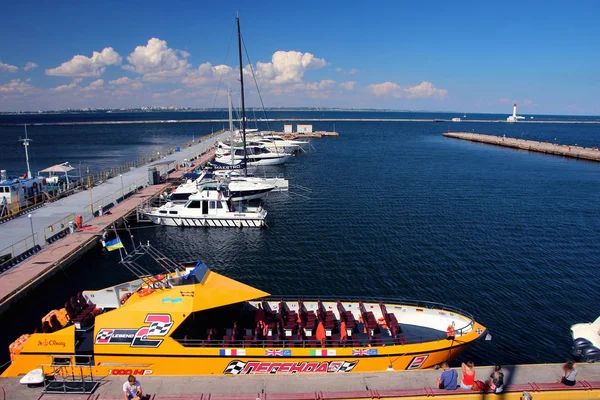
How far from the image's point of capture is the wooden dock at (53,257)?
22.0 m

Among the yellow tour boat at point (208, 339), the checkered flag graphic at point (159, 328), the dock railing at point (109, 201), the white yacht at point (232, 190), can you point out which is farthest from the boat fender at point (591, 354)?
the dock railing at point (109, 201)

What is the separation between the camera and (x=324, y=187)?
179ft

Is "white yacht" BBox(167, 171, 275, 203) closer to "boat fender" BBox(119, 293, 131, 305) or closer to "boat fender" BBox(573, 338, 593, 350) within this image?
"boat fender" BBox(119, 293, 131, 305)

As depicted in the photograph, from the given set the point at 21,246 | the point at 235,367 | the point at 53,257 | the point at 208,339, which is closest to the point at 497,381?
the point at 235,367

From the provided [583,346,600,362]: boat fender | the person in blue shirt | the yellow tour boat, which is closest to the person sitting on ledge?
the yellow tour boat

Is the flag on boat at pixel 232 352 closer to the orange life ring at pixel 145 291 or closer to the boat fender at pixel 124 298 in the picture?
the orange life ring at pixel 145 291

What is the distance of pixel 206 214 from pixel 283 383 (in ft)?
85.2

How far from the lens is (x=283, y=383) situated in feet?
43.0

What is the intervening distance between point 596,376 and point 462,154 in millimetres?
84377

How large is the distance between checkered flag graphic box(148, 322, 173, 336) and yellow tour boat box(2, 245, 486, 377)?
0.11 feet

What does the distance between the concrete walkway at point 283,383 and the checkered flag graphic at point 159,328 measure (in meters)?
1.39

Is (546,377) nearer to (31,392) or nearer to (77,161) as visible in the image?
(31,392)

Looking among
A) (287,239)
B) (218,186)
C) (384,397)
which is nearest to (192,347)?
(384,397)

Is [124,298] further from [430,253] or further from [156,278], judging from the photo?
[430,253]
